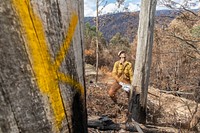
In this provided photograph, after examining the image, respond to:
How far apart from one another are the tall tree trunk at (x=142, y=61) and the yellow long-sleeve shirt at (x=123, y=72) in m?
0.68

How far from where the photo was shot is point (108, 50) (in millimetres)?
31938

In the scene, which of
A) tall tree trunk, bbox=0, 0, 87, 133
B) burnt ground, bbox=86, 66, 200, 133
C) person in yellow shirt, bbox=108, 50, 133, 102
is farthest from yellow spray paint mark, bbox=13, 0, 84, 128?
person in yellow shirt, bbox=108, 50, 133, 102

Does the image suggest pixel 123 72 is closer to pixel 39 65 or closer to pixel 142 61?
pixel 142 61

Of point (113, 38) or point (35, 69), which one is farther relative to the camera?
point (113, 38)

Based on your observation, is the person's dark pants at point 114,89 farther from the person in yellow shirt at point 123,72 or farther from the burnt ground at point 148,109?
the person in yellow shirt at point 123,72

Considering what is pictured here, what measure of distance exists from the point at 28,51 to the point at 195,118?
6.14 m

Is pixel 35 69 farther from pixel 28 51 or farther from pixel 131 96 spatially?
pixel 131 96

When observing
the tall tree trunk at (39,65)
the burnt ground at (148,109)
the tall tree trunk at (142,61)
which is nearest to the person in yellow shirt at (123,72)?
the tall tree trunk at (142,61)

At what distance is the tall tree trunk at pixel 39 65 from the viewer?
58cm

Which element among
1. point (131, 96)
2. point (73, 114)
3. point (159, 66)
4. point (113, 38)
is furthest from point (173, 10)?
point (113, 38)

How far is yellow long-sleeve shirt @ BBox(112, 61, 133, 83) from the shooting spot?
8.70m

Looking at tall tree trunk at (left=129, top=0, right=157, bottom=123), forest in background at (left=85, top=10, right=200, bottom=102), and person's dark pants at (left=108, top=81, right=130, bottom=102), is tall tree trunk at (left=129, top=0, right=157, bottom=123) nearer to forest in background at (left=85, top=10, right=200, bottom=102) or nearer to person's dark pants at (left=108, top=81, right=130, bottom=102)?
person's dark pants at (left=108, top=81, right=130, bottom=102)

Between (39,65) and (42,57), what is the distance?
0.8 inches

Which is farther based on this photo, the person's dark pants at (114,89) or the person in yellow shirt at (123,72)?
the person's dark pants at (114,89)
